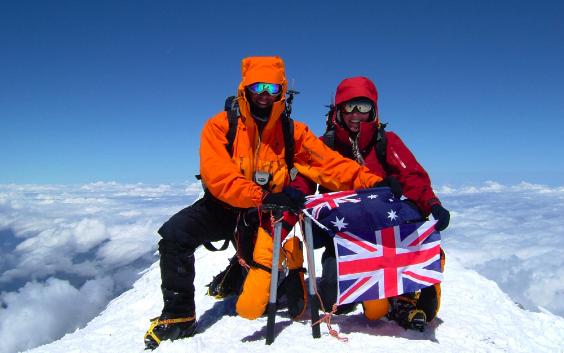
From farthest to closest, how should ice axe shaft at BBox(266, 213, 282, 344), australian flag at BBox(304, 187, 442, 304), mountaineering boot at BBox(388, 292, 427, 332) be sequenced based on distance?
mountaineering boot at BBox(388, 292, 427, 332) < australian flag at BBox(304, 187, 442, 304) < ice axe shaft at BBox(266, 213, 282, 344)

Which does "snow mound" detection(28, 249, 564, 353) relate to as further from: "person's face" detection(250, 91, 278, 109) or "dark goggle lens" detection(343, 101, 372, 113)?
"dark goggle lens" detection(343, 101, 372, 113)

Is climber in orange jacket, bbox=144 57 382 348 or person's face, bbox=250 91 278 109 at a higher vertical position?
person's face, bbox=250 91 278 109

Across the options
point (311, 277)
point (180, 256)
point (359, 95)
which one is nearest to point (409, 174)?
point (359, 95)

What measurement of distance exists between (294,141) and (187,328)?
268 centimetres

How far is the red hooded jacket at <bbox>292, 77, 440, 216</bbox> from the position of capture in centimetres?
432

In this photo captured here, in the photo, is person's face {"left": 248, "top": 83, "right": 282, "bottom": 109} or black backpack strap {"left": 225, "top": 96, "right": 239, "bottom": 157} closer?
black backpack strap {"left": 225, "top": 96, "right": 239, "bottom": 157}

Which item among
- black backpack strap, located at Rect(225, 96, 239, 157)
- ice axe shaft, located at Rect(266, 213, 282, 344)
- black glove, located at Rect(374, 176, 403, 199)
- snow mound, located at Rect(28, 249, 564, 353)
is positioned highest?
black backpack strap, located at Rect(225, 96, 239, 157)

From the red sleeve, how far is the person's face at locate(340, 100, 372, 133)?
482 millimetres

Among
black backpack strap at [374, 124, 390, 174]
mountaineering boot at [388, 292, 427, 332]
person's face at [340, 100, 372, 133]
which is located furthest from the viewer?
person's face at [340, 100, 372, 133]

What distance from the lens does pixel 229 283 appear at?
5.95 m

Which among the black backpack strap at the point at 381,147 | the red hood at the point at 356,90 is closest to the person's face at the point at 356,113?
the red hood at the point at 356,90

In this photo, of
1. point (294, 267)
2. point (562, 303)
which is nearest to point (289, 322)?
point (294, 267)

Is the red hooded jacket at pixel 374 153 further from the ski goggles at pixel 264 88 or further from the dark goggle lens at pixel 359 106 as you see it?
the ski goggles at pixel 264 88

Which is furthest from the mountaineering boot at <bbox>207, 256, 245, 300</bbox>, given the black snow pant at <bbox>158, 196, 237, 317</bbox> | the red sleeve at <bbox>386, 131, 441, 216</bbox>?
the red sleeve at <bbox>386, 131, 441, 216</bbox>
